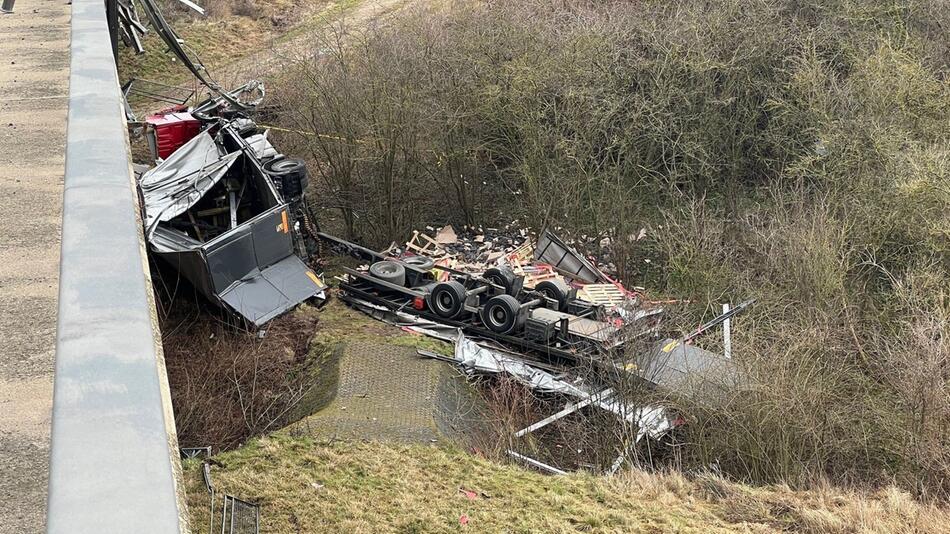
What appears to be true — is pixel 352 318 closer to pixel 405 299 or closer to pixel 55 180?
pixel 405 299

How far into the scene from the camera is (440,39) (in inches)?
760

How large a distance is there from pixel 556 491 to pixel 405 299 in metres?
6.36

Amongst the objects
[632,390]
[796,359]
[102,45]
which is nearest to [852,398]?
[796,359]

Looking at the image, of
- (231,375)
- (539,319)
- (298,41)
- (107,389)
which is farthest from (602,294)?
(298,41)

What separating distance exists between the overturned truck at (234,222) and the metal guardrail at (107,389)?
985cm

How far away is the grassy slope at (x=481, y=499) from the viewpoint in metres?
7.73

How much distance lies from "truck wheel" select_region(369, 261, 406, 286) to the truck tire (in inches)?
14.9

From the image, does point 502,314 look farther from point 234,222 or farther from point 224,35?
point 224,35

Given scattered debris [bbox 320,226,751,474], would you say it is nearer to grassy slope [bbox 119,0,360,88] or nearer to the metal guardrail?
the metal guardrail

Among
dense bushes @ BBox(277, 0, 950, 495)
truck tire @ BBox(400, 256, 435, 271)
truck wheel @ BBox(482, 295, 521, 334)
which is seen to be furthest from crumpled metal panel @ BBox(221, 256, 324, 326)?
dense bushes @ BBox(277, 0, 950, 495)

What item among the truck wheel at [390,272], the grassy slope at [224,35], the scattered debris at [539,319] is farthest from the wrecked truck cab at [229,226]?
the grassy slope at [224,35]

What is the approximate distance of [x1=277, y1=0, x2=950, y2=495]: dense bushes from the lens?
15.1m

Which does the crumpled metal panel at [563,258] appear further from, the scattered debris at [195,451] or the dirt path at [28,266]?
the dirt path at [28,266]

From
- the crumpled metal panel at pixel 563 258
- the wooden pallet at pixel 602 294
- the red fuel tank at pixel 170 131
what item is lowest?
the wooden pallet at pixel 602 294
